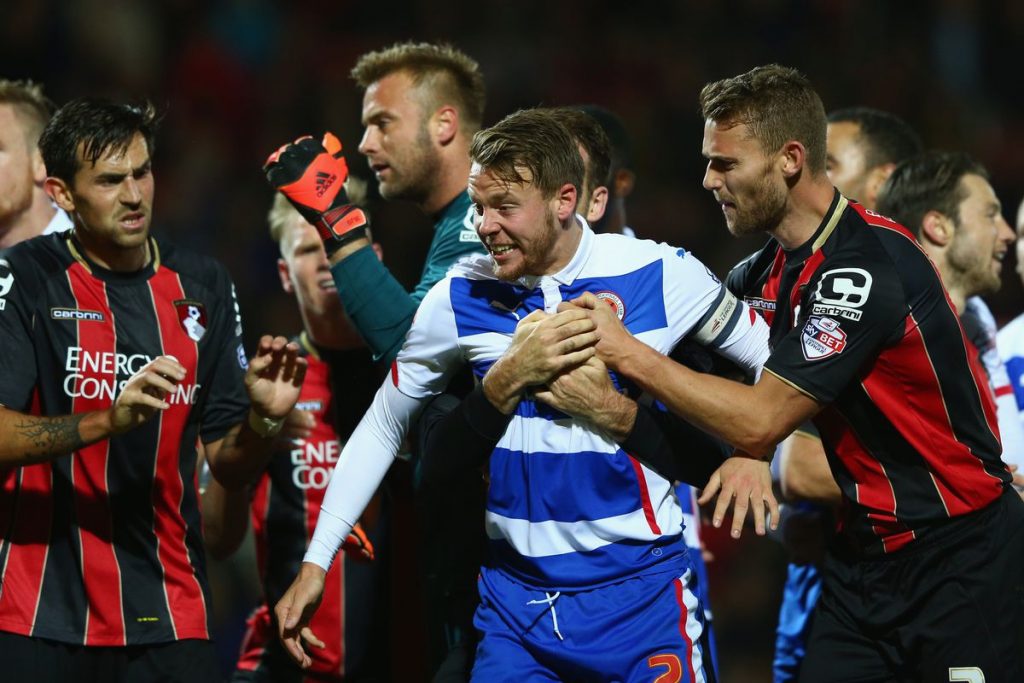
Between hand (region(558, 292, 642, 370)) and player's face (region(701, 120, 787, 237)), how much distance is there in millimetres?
637

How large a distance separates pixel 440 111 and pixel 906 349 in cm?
222

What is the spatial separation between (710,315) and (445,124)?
70.4 inches

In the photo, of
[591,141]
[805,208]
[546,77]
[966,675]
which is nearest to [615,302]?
[805,208]

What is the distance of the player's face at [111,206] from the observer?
12.9ft

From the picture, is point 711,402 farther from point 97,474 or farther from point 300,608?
point 97,474

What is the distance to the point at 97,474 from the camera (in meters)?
3.87

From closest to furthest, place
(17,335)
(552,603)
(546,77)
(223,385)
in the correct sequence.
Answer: (552,603) → (17,335) → (223,385) → (546,77)

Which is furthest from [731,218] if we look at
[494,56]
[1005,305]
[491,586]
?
[494,56]

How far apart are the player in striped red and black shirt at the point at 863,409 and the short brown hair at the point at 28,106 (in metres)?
2.59

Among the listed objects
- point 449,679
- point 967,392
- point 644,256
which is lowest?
point 449,679

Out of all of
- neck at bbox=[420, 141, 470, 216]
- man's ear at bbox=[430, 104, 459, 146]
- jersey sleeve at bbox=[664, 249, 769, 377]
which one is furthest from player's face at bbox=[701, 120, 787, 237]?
man's ear at bbox=[430, 104, 459, 146]

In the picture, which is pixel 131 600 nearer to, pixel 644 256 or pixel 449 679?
pixel 449 679

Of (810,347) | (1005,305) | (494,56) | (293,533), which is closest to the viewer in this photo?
Answer: (810,347)

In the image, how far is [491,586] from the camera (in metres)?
3.57
